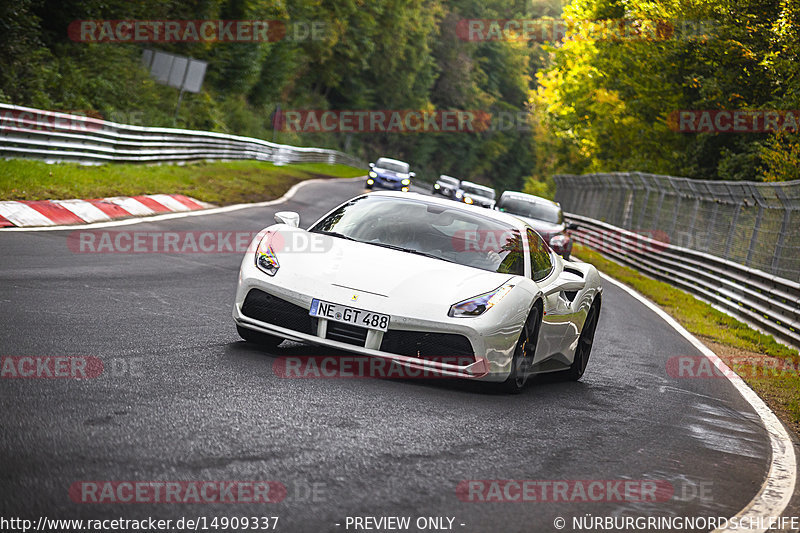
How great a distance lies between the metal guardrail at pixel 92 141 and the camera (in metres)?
17.6

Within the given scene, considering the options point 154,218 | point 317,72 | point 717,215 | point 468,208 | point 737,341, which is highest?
point 317,72

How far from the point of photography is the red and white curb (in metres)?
13.3

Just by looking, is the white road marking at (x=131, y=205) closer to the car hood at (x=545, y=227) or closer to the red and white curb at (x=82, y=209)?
the red and white curb at (x=82, y=209)

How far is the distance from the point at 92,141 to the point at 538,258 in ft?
51.0

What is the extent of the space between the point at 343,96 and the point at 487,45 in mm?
37273

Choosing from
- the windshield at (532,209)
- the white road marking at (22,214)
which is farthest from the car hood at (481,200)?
the white road marking at (22,214)

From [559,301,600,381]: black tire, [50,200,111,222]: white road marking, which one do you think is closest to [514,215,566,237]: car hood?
→ [50,200,111,222]: white road marking

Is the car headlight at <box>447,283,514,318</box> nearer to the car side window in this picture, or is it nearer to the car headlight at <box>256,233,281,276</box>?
the car side window

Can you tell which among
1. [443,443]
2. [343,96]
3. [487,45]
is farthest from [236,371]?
[487,45]

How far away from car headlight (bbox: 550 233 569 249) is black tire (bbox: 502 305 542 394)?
12.9 metres

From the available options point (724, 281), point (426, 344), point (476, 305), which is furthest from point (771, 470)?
point (724, 281)

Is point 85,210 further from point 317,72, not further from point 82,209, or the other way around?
point 317,72

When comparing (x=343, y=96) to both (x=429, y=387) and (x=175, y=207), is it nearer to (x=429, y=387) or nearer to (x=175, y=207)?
(x=175, y=207)

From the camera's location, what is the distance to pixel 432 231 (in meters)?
7.88
